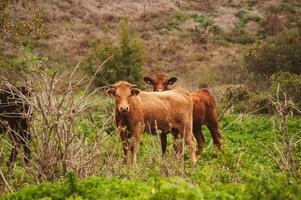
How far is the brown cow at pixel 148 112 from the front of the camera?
10.8 meters

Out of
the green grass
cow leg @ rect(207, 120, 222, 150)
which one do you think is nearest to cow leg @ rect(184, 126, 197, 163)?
cow leg @ rect(207, 120, 222, 150)

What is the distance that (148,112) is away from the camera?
11531mm

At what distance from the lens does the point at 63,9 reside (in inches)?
1801

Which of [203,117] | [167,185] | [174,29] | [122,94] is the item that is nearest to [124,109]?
[122,94]

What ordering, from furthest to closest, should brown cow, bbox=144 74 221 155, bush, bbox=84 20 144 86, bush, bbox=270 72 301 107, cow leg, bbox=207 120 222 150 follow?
1. bush, bbox=84 20 144 86
2. bush, bbox=270 72 301 107
3. cow leg, bbox=207 120 222 150
4. brown cow, bbox=144 74 221 155

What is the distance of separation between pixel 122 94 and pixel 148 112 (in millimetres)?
964

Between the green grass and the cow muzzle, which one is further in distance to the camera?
the cow muzzle

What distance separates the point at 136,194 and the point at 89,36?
3756 cm

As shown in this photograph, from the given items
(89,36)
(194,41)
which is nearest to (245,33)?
(194,41)

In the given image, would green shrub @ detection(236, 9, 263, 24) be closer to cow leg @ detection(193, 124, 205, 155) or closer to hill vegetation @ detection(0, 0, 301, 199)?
hill vegetation @ detection(0, 0, 301, 199)

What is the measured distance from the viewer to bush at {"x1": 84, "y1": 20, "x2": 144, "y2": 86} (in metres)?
29.0

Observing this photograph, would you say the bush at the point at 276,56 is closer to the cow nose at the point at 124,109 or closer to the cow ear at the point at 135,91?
the cow ear at the point at 135,91

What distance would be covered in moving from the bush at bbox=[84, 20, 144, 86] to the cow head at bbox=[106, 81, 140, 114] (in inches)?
682

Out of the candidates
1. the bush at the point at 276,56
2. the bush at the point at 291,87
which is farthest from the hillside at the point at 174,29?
the bush at the point at 291,87
